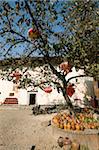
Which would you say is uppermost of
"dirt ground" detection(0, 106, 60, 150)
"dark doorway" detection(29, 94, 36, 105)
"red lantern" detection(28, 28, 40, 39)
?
"red lantern" detection(28, 28, 40, 39)

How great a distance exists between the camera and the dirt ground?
1322 cm

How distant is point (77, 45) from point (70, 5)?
2.22 meters

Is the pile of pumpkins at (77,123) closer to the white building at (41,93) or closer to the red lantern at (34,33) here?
the red lantern at (34,33)

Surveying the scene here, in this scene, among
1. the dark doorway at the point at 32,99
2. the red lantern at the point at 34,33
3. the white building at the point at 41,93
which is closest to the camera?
the red lantern at the point at 34,33

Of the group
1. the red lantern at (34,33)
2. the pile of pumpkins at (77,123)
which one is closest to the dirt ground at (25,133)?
the pile of pumpkins at (77,123)

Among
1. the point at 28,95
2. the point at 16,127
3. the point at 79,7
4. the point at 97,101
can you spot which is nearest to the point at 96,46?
the point at 79,7

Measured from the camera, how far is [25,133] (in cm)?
1588

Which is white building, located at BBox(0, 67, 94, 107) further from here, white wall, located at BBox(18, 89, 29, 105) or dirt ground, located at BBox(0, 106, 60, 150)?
dirt ground, located at BBox(0, 106, 60, 150)

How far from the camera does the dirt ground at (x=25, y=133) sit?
1322 cm

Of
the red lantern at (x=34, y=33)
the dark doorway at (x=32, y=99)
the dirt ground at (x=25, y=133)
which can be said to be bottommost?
the dirt ground at (x=25, y=133)

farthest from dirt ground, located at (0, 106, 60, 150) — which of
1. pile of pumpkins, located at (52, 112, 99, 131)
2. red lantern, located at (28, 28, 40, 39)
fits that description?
red lantern, located at (28, 28, 40, 39)

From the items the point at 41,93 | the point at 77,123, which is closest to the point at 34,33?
the point at 77,123

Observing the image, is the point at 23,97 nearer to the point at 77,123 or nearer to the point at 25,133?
the point at 25,133

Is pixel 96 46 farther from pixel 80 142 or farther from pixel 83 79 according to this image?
pixel 83 79
